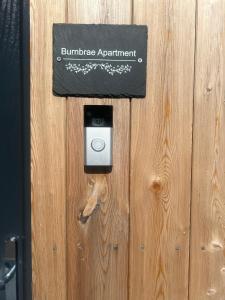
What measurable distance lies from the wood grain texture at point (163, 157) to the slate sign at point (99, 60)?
1.7 inches

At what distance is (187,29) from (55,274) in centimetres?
95

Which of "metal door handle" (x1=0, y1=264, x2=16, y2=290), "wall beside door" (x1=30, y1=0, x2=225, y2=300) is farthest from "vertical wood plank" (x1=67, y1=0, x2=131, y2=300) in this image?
"metal door handle" (x1=0, y1=264, x2=16, y2=290)

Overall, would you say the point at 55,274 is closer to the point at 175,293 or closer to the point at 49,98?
the point at 175,293

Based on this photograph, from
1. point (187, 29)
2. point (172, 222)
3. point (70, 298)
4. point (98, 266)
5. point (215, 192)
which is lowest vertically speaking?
point (70, 298)

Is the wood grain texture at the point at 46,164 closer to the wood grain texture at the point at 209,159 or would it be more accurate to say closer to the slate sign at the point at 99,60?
the slate sign at the point at 99,60

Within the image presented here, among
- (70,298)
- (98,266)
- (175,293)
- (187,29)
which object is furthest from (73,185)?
(187,29)

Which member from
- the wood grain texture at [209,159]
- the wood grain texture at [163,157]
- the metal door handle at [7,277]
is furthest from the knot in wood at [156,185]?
the metal door handle at [7,277]

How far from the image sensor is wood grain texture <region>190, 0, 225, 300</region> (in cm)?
158

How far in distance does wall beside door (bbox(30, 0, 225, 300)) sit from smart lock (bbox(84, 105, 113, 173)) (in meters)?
0.02

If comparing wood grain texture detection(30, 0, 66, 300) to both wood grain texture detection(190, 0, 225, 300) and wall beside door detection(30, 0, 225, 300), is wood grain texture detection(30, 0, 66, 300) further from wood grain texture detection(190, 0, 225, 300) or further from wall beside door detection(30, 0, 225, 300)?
wood grain texture detection(190, 0, 225, 300)

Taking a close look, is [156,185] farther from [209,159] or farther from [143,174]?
[209,159]

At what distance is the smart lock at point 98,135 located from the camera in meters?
1.58

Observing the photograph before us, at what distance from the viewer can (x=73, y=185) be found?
162 centimetres

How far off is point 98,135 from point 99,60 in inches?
9.8
